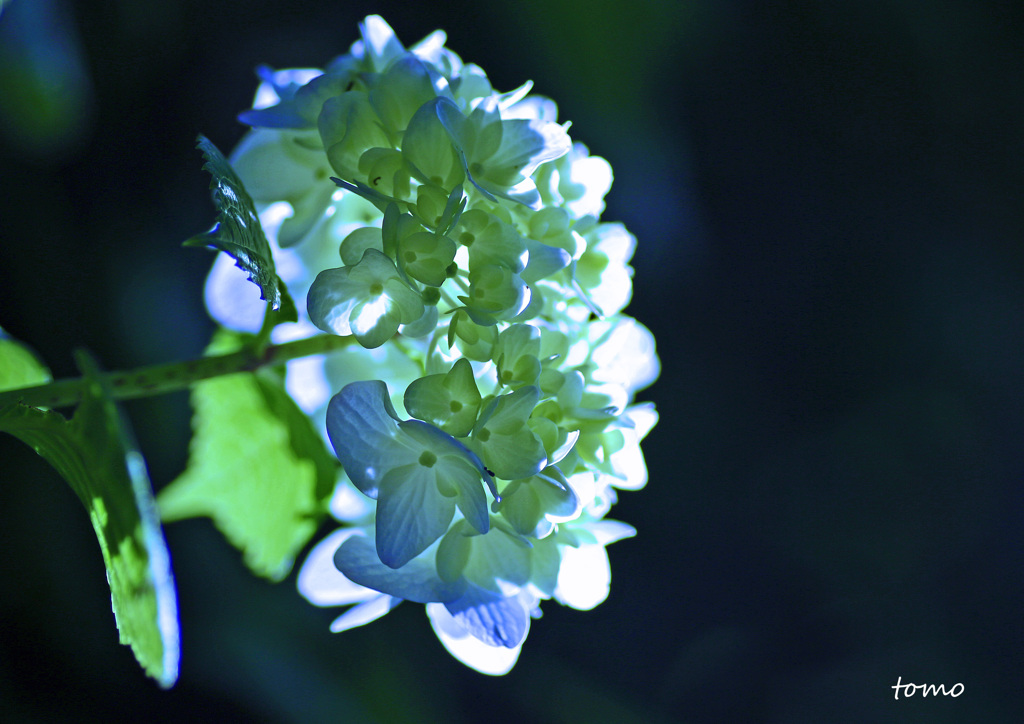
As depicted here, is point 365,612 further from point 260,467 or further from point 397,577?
point 260,467

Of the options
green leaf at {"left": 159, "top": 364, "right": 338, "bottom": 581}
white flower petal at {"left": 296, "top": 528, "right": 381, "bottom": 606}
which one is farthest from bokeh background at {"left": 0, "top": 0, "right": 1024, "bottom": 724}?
white flower petal at {"left": 296, "top": 528, "right": 381, "bottom": 606}

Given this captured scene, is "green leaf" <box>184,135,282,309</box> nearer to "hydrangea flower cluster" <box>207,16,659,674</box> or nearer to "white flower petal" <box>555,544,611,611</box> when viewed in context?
"hydrangea flower cluster" <box>207,16,659,674</box>

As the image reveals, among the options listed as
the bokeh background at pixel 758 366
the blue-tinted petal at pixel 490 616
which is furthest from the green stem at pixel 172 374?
the bokeh background at pixel 758 366

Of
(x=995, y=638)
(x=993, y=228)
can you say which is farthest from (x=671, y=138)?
(x=995, y=638)

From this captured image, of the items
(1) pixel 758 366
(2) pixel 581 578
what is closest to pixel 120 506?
(2) pixel 581 578

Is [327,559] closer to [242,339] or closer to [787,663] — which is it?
[242,339]

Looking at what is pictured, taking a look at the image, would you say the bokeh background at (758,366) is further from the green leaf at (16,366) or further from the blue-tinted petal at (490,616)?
the blue-tinted petal at (490,616)

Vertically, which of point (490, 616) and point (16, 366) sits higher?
point (16, 366)
